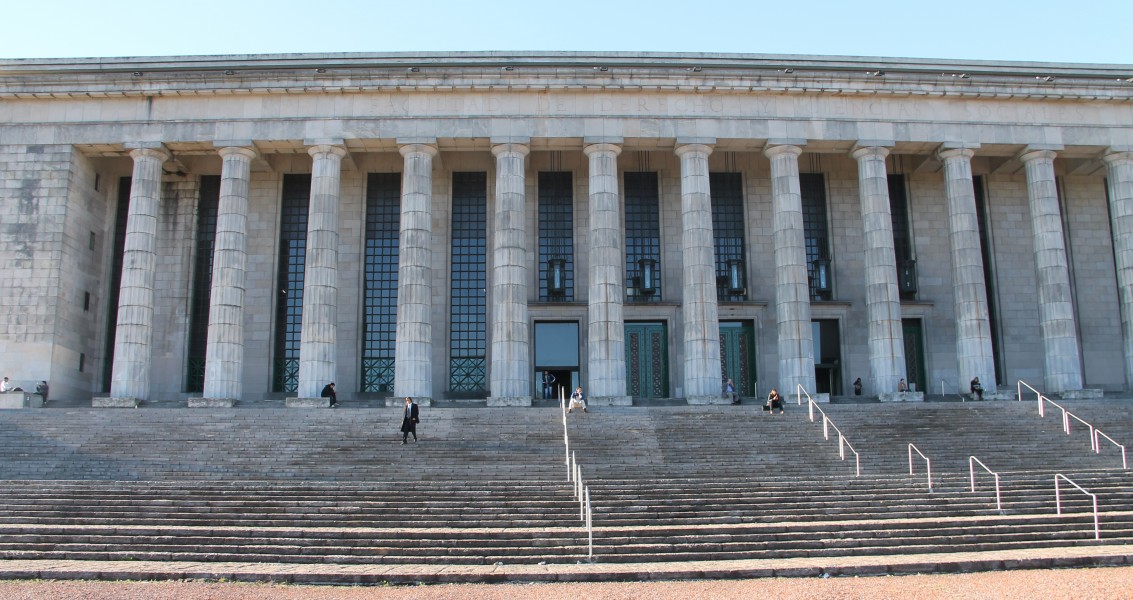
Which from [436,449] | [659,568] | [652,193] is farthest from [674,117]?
[659,568]

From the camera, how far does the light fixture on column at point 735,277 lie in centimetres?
3575

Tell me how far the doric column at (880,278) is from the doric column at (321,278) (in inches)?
656

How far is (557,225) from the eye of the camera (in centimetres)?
3644

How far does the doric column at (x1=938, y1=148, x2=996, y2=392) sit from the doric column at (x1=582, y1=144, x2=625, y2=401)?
1068 cm

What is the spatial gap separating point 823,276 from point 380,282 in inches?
607

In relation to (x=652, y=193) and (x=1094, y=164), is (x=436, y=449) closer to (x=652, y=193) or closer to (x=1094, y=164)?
(x=652, y=193)

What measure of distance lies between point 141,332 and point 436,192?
10793 mm

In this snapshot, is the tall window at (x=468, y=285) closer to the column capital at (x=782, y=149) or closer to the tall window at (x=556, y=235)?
the tall window at (x=556, y=235)

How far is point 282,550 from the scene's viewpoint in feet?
53.3

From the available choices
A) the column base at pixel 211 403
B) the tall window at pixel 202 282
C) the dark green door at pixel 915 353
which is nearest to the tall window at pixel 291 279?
the tall window at pixel 202 282

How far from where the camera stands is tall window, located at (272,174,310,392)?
35.4 m

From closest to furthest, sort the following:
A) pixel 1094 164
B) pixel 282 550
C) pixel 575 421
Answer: pixel 282 550 < pixel 575 421 < pixel 1094 164

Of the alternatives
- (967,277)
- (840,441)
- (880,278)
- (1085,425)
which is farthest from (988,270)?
(840,441)

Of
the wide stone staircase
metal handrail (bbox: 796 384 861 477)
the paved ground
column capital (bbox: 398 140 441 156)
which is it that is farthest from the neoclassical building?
the paved ground
